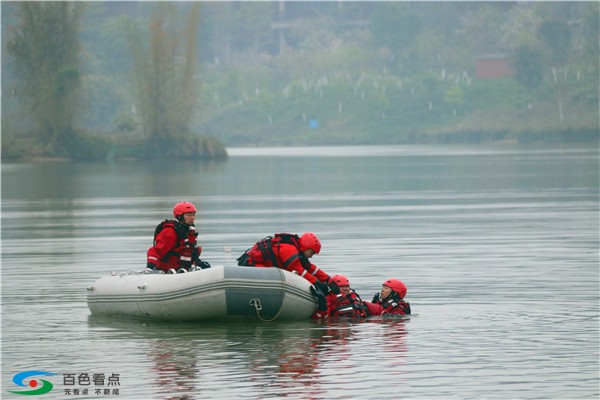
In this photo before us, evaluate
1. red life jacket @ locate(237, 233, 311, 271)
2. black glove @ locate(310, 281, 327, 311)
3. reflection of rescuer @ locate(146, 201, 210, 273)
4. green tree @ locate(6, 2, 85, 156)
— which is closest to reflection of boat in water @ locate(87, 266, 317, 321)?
black glove @ locate(310, 281, 327, 311)

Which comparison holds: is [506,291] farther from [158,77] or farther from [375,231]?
[158,77]

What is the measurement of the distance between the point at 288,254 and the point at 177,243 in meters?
1.90

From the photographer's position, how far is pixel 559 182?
217 ft

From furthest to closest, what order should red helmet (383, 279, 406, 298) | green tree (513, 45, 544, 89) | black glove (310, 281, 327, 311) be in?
green tree (513, 45, 544, 89)
red helmet (383, 279, 406, 298)
black glove (310, 281, 327, 311)

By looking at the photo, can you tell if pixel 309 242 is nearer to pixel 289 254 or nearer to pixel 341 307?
pixel 289 254

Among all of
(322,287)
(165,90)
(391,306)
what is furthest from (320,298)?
(165,90)

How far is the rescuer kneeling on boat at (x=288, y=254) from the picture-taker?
2312cm

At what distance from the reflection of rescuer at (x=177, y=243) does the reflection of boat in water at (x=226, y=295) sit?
2.17ft

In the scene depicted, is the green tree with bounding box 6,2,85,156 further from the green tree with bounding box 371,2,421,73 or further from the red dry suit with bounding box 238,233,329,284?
the red dry suit with bounding box 238,233,329,284

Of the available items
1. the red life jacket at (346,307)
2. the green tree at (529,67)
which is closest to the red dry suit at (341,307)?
the red life jacket at (346,307)

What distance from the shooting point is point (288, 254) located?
23.1 meters

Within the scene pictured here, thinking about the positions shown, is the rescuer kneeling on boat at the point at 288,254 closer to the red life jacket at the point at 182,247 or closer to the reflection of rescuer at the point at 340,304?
the reflection of rescuer at the point at 340,304

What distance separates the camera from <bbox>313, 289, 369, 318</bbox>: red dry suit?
23.2 m

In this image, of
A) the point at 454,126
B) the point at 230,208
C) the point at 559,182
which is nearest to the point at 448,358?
the point at 230,208
